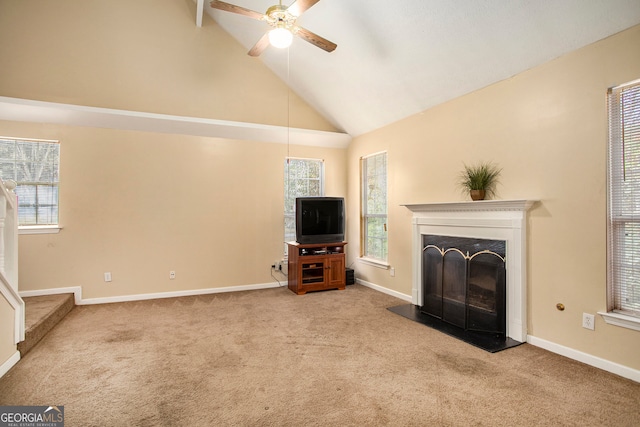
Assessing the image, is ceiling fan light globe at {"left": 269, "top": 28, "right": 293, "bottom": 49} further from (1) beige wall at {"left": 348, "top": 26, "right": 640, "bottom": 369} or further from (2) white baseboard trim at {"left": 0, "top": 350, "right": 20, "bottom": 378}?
(2) white baseboard trim at {"left": 0, "top": 350, "right": 20, "bottom": 378}

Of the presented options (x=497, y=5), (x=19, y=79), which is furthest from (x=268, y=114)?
(x=497, y=5)

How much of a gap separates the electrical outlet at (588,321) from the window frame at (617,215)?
0.27 feet

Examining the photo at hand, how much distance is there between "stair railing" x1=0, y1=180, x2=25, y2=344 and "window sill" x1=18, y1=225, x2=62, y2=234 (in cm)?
145

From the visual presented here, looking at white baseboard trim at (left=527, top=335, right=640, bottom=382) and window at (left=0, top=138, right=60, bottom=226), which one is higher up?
window at (left=0, top=138, right=60, bottom=226)

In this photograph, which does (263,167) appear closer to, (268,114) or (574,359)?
(268,114)

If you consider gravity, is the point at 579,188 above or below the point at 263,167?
below

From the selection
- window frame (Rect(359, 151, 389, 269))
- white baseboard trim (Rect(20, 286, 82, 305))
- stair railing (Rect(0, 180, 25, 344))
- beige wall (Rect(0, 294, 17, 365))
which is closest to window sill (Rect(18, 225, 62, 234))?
white baseboard trim (Rect(20, 286, 82, 305))

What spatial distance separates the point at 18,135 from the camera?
394 centimetres

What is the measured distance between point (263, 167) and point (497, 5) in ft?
11.8

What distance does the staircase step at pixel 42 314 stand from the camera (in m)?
2.77

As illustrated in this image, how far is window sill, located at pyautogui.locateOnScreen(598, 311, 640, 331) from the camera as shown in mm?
2229

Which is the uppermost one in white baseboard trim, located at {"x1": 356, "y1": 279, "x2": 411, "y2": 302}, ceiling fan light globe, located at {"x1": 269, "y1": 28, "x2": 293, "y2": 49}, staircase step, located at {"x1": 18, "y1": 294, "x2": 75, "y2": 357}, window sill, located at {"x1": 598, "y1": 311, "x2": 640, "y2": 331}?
ceiling fan light globe, located at {"x1": 269, "y1": 28, "x2": 293, "y2": 49}

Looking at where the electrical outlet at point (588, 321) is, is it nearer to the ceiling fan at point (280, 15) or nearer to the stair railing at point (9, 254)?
the ceiling fan at point (280, 15)

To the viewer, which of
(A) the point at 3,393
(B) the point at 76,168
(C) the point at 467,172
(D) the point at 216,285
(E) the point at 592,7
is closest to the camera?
(A) the point at 3,393
